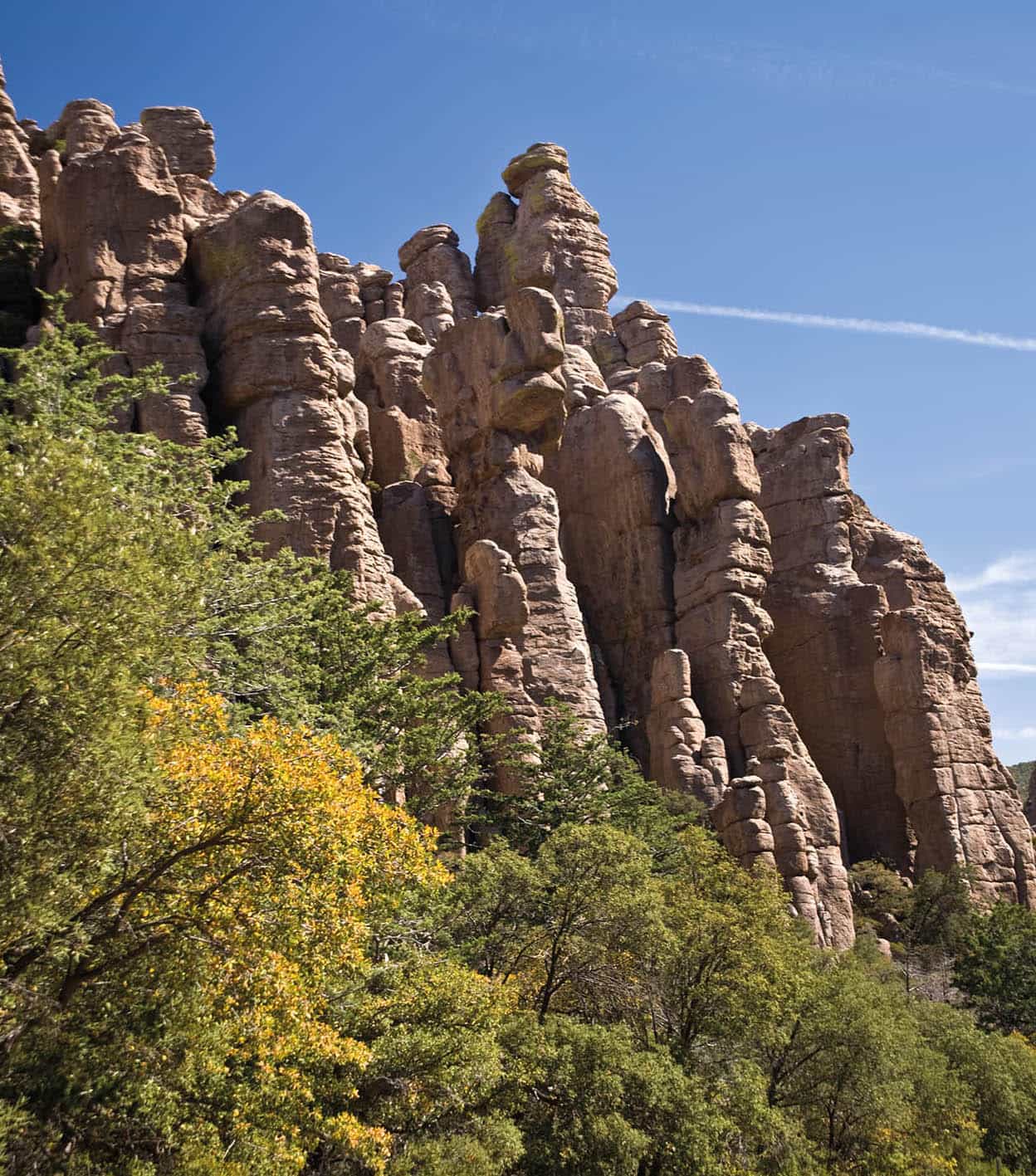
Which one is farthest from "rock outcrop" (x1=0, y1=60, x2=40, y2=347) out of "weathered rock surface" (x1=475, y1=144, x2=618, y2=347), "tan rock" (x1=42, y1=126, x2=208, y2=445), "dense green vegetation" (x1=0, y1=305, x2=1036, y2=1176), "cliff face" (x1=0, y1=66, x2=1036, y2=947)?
"weathered rock surface" (x1=475, y1=144, x2=618, y2=347)

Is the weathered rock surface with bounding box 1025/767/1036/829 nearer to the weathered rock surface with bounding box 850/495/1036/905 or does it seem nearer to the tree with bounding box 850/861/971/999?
the weathered rock surface with bounding box 850/495/1036/905

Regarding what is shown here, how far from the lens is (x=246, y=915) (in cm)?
1096

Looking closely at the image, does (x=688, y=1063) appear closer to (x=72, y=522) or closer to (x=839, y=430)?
(x=72, y=522)

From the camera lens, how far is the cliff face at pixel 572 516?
117ft

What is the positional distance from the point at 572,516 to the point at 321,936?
38.7 meters

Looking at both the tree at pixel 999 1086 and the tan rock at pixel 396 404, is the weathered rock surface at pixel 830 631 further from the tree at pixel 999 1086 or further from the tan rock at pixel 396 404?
the tan rock at pixel 396 404

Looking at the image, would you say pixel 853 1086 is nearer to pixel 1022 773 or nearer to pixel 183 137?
pixel 183 137

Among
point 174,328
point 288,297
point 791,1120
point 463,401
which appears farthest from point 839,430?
point 791,1120

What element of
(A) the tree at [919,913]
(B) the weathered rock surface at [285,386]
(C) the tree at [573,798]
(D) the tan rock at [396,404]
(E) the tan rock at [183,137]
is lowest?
(A) the tree at [919,913]

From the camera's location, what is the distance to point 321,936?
11594mm

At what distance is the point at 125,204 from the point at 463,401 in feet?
49.7

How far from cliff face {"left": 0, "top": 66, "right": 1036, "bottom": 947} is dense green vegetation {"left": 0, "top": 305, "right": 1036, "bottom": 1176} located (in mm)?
9004

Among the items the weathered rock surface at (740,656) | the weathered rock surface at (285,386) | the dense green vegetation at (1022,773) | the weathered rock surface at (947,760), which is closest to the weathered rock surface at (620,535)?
the weathered rock surface at (740,656)

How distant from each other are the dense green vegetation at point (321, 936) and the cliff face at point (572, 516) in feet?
29.5
